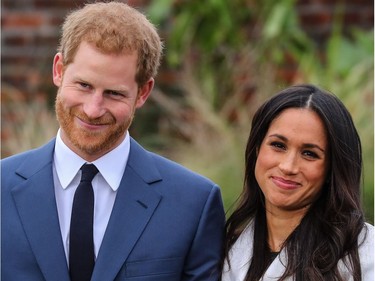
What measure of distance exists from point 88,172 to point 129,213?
0.21 meters

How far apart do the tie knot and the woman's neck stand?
0.69m

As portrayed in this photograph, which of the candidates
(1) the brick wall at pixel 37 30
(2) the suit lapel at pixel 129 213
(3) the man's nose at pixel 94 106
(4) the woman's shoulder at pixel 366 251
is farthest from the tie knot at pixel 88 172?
(1) the brick wall at pixel 37 30

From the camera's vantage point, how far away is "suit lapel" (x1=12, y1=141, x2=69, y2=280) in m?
3.69

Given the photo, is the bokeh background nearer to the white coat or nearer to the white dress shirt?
the white coat

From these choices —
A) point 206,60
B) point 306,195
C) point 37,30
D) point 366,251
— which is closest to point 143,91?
point 306,195

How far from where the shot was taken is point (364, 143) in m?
6.07

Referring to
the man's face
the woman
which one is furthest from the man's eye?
the woman

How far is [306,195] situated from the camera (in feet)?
12.6

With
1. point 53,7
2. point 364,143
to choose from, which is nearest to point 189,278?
point 364,143

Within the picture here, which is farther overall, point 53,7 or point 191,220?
point 53,7

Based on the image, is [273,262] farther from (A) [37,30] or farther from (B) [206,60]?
(A) [37,30]

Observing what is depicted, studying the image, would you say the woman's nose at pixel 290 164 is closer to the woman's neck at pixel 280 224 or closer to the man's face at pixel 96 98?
the woman's neck at pixel 280 224

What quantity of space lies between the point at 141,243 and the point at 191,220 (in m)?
0.22

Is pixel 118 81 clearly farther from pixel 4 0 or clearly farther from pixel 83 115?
pixel 4 0
